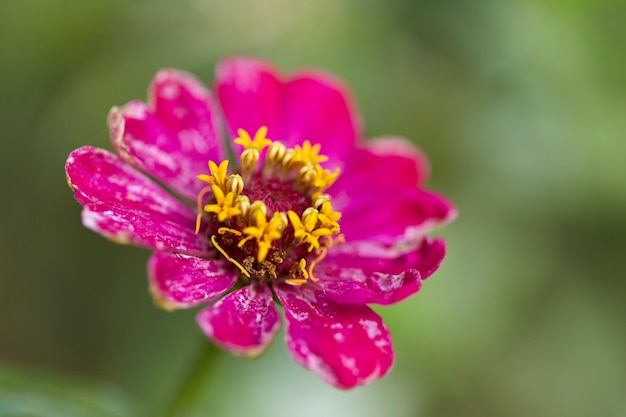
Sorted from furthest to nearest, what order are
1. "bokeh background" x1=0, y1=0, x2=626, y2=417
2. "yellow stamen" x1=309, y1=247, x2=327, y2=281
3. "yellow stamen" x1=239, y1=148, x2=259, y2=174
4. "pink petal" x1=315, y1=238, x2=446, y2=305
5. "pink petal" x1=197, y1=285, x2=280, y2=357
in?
1. "bokeh background" x1=0, y1=0, x2=626, y2=417
2. "yellow stamen" x1=239, y1=148, x2=259, y2=174
3. "yellow stamen" x1=309, y1=247, x2=327, y2=281
4. "pink petal" x1=315, y1=238, x2=446, y2=305
5. "pink petal" x1=197, y1=285, x2=280, y2=357

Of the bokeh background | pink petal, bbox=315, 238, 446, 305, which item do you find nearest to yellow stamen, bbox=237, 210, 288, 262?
pink petal, bbox=315, 238, 446, 305

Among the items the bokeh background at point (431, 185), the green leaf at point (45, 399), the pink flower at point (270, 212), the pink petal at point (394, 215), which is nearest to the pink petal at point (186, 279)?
the pink flower at point (270, 212)

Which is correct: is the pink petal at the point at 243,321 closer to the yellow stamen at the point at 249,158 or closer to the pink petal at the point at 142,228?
the pink petal at the point at 142,228

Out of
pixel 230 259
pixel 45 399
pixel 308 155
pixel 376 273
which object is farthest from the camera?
pixel 45 399

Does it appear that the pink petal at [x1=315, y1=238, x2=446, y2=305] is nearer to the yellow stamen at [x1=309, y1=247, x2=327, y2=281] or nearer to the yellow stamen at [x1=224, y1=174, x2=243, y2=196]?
the yellow stamen at [x1=309, y1=247, x2=327, y2=281]

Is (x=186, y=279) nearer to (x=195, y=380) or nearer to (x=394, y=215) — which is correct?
(x=195, y=380)

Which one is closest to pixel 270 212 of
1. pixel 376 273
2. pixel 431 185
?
pixel 376 273
